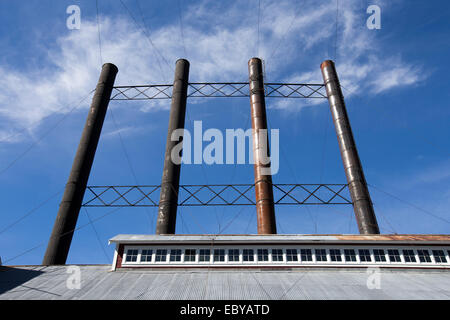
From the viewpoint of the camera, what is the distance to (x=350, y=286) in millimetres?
10859

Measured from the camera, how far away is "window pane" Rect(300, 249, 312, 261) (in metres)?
13.6

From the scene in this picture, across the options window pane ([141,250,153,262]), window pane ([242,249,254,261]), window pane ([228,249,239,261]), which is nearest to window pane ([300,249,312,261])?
window pane ([242,249,254,261])

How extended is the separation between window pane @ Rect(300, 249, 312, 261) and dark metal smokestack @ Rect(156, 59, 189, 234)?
8.76 m

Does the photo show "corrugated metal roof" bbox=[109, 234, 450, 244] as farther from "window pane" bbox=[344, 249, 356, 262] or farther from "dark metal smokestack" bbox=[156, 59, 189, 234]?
"dark metal smokestack" bbox=[156, 59, 189, 234]

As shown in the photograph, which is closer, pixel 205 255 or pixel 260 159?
pixel 205 255

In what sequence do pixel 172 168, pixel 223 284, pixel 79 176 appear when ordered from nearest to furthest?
pixel 223 284
pixel 79 176
pixel 172 168

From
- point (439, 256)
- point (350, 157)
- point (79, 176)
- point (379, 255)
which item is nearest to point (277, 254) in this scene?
point (379, 255)

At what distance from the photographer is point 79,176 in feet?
65.0

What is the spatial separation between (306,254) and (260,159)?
28.0 feet

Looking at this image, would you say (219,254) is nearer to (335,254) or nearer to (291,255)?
(291,255)

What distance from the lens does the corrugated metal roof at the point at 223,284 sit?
33.0 ft

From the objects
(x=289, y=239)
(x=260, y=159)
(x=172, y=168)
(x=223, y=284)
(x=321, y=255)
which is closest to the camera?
(x=223, y=284)
